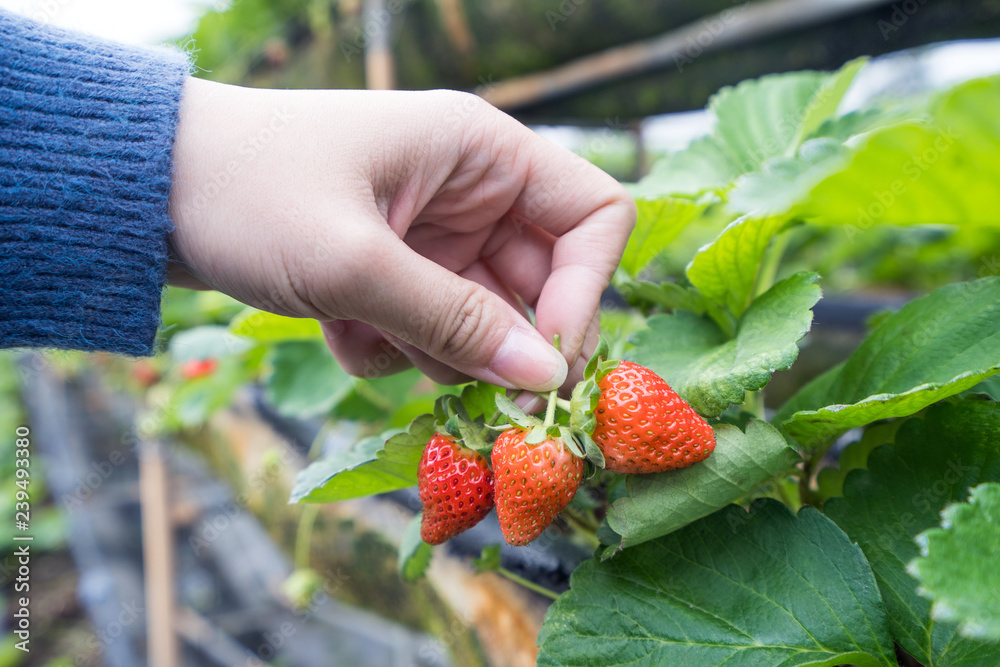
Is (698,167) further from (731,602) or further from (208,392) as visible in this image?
(208,392)

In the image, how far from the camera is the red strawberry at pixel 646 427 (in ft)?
1.38

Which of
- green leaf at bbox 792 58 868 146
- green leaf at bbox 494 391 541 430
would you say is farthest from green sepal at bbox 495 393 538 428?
green leaf at bbox 792 58 868 146

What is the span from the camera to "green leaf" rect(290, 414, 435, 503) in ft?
1.63

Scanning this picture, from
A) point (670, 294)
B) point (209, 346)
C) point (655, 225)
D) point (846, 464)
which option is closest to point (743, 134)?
point (655, 225)

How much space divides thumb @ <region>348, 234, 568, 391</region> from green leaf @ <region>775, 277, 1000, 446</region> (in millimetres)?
193

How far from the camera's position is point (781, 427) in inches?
18.5

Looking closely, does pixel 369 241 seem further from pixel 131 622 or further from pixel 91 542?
pixel 91 542

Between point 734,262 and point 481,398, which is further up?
point 734,262

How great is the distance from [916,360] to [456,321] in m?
0.36

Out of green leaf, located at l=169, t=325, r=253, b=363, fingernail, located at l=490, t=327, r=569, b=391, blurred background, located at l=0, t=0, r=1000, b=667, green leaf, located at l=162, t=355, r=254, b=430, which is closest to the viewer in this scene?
fingernail, located at l=490, t=327, r=569, b=391

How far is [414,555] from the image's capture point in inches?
24.0

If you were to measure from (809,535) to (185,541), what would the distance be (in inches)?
92.0

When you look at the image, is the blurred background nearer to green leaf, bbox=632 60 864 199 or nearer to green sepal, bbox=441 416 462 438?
green leaf, bbox=632 60 864 199

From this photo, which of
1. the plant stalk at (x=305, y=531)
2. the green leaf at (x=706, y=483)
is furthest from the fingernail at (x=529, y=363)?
the plant stalk at (x=305, y=531)
